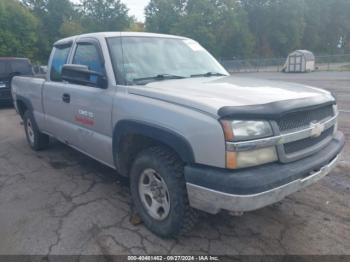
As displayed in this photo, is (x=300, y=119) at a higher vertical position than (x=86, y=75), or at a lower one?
lower

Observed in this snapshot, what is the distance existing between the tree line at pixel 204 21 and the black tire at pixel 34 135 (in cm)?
→ 3940

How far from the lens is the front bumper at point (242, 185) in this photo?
2.38 m

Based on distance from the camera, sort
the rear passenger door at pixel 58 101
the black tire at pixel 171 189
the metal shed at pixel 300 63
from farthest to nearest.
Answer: the metal shed at pixel 300 63 → the rear passenger door at pixel 58 101 → the black tire at pixel 171 189

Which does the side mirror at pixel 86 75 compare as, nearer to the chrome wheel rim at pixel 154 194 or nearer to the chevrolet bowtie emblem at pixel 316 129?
the chrome wheel rim at pixel 154 194

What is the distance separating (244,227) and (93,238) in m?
1.49

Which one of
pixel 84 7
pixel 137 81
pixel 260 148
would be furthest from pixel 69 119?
pixel 84 7

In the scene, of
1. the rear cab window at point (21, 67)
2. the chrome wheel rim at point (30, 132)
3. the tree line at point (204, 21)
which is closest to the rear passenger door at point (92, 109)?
the chrome wheel rim at point (30, 132)

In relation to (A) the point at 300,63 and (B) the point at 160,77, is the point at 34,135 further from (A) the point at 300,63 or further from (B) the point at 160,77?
(A) the point at 300,63

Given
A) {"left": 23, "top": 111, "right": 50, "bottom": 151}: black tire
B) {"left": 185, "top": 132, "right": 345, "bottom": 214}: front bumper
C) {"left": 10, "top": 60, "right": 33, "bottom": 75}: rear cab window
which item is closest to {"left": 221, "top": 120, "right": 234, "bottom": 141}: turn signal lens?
{"left": 185, "top": 132, "right": 345, "bottom": 214}: front bumper

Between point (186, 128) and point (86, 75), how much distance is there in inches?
60.7

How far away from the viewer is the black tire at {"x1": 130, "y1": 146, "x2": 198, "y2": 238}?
2762mm

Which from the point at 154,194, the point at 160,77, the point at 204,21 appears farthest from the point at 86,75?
the point at 204,21

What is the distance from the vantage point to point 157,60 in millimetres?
3797

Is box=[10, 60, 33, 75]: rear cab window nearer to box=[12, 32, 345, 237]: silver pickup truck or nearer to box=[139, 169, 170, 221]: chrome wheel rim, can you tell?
box=[12, 32, 345, 237]: silver pickup truck
